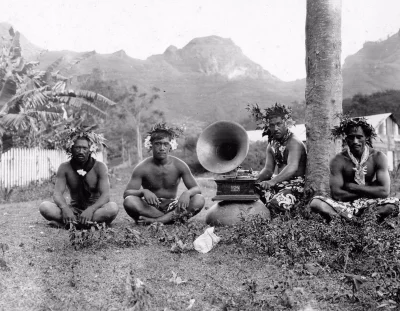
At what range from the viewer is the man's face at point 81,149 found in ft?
17.4

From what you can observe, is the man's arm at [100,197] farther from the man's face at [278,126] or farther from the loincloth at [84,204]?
the man's face at [278,126]

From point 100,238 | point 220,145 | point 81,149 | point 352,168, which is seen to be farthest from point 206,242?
point 352,168

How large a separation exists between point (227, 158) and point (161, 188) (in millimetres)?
1046

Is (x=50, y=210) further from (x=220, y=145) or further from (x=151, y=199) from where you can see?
(x=220, y=145)

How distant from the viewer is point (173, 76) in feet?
217

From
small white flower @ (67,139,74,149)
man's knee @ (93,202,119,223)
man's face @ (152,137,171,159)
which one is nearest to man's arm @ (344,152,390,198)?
man's face @ (152,137,171,159)

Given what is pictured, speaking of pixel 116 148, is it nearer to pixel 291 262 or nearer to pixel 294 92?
pixel 294 92

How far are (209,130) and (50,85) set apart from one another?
11.0m

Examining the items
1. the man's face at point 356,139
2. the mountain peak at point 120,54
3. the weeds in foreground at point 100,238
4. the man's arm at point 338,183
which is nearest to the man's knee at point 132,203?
the weeds in foreground at point 100,238

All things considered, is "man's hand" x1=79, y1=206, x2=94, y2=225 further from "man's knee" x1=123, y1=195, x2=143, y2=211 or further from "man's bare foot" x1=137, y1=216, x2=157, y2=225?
"man's bare foot" x1=137, y1=216, x2=157, y2=225

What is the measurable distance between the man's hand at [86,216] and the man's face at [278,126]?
278 centimetres

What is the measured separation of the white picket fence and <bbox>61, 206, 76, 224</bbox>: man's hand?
8692 millimetres

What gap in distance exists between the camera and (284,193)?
19.3 ft

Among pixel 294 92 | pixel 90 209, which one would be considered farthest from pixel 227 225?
pixel 294 92
